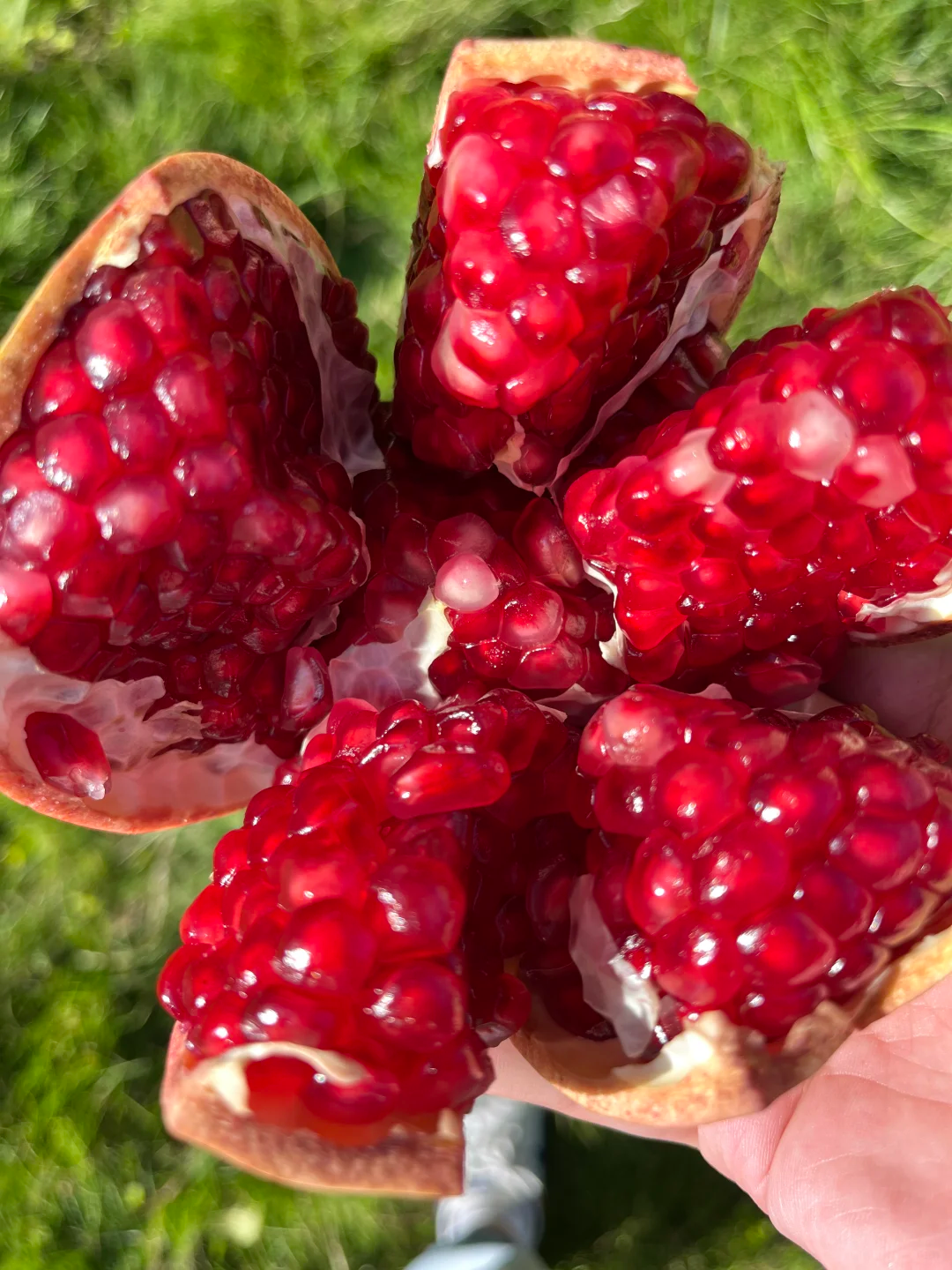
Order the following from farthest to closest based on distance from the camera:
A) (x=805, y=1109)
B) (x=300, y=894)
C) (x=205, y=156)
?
(x=805, y=1109) < (x=205, y=156) < (x=300, y=894)

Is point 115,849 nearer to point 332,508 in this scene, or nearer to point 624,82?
point 332,508

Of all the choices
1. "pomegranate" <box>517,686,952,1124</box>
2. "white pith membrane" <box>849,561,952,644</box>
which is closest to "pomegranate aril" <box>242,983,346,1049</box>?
"pomegranate" <box>517,686,952,1124</box>

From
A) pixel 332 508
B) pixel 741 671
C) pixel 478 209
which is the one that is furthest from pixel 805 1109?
pixel 478 209

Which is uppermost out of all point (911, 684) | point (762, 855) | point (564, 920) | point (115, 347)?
point (115, 347)

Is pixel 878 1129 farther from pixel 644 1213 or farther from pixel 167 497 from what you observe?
pixel 644 1213

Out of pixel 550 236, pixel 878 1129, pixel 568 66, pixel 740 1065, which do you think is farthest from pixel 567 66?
pixel 878 1129

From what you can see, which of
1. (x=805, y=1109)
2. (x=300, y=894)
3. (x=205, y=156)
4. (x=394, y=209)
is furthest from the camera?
(x=394, y=209)

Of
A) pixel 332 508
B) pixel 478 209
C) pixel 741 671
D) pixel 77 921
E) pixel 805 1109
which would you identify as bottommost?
pixel 77 921

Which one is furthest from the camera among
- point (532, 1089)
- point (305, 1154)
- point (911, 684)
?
point (532, 1089)
